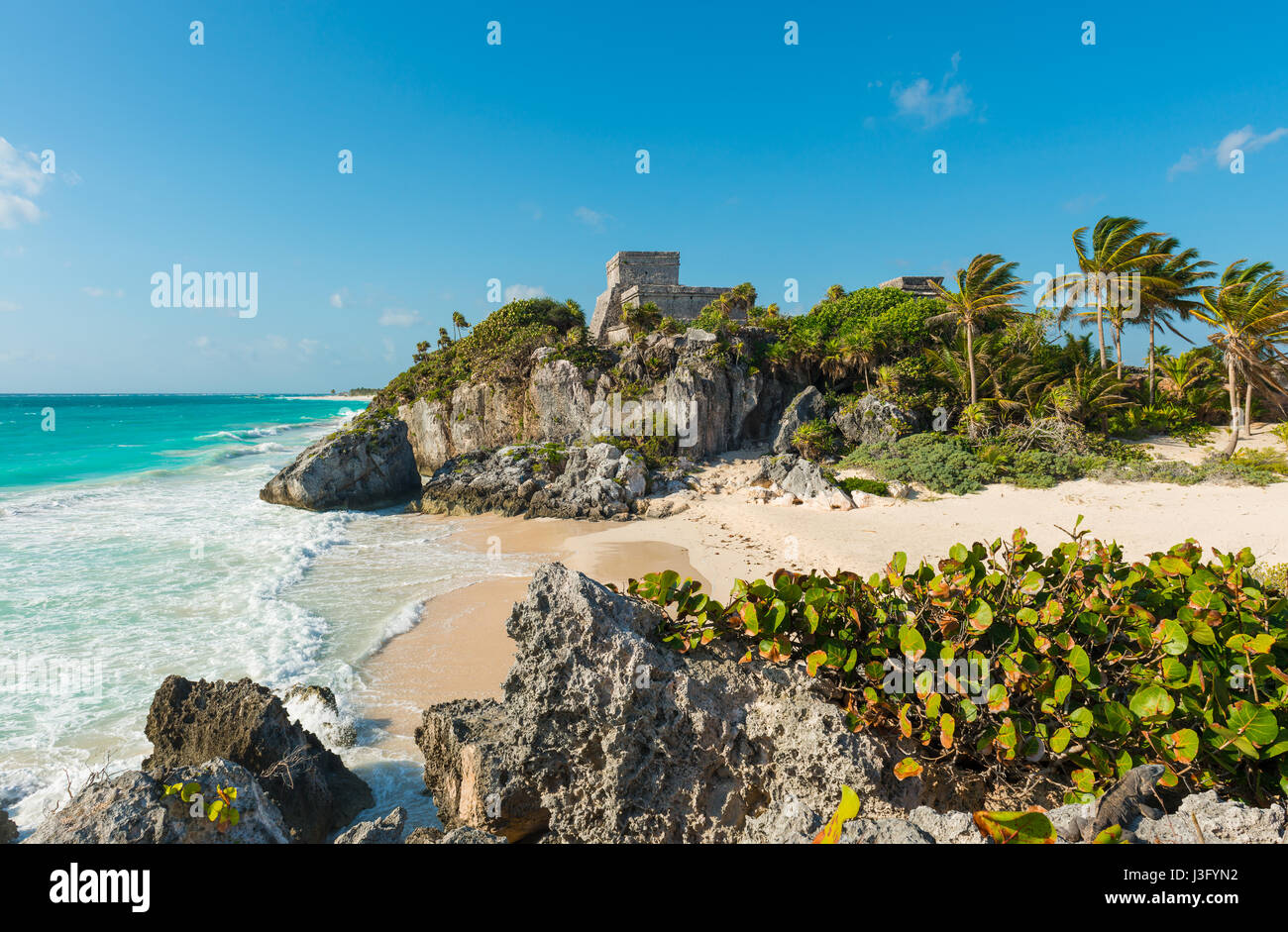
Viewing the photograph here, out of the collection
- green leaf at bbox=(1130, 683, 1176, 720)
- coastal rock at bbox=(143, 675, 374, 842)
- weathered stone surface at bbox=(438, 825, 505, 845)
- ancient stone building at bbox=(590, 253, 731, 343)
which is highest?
ancient stone building at bbox=(590, 253, 731, 343)

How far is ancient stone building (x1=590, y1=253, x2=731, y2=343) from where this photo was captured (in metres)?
34.0

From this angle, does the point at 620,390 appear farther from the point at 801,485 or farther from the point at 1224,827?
the point at 1224,827

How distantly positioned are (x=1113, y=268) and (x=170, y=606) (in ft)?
105

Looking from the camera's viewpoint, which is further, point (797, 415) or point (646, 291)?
point (646, 291)

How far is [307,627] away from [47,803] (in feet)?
13.9

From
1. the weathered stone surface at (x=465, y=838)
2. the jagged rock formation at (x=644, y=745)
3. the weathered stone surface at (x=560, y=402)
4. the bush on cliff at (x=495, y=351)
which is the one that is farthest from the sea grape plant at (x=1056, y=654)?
the bush on cliff at (x=495, y=351)

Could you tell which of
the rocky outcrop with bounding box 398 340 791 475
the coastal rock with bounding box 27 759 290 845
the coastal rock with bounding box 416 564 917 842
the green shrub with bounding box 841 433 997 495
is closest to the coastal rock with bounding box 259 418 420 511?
the rocky outcrop with bounding box 398 340 791 475

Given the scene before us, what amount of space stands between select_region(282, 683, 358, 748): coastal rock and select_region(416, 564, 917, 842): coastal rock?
3790mm

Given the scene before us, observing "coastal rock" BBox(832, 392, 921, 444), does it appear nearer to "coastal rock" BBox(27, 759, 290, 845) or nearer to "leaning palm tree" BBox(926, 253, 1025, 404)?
"leaning palm tree" BBox(926, 253, 1025, 404)

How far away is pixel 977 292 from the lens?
22.7m

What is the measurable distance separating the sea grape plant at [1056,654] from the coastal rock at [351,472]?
71.9ft

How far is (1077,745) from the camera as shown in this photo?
282 cm

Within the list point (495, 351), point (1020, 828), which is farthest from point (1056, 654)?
point (495, 351)
